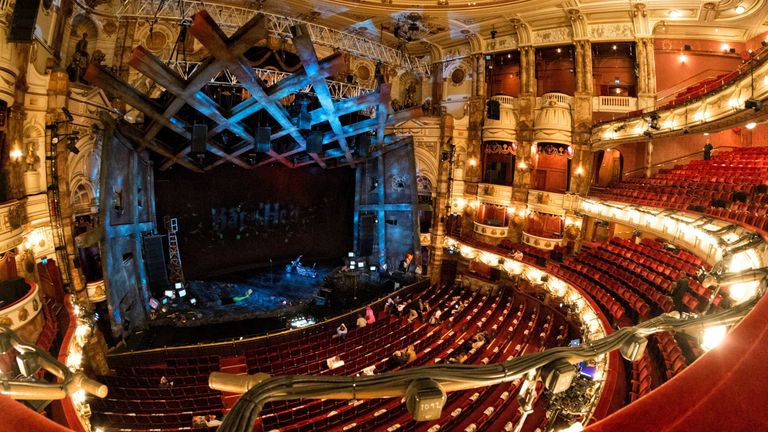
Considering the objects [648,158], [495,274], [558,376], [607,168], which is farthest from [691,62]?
[558,376]

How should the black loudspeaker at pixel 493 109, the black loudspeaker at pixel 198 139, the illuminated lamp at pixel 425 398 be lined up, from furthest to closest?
the black loudspeaker at pixel 493 109, the black loudspeaker at pixel 198 139, the illuminated lamp at pixel 425 398

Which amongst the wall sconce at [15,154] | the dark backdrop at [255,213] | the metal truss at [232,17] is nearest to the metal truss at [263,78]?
the metal truss at [232,17]

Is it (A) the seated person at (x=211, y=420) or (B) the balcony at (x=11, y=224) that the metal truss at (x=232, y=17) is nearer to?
(B) the balcony at (x=11, y=224)

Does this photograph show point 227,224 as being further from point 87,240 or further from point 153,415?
point 153,415

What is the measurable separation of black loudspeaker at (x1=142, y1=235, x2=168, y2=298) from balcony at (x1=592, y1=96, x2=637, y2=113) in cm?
2206

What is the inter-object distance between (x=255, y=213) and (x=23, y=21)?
11.5 m

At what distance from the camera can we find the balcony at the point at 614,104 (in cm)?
1736

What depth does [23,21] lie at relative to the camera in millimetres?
8180

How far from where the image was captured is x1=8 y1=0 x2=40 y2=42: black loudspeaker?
8.10 m

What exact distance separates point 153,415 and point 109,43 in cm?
1464

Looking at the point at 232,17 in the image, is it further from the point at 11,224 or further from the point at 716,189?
the point at 716,189

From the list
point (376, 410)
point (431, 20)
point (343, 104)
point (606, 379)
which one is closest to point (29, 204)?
point (343, 104)

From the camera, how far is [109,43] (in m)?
14.3

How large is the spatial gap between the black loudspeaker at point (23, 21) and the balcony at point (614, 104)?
848 inches
